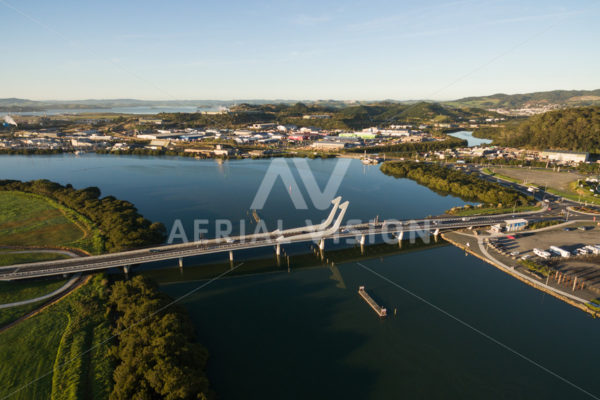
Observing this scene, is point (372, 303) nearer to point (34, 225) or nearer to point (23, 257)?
point (23, 257)

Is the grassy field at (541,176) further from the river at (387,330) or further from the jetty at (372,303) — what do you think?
the jetty at (372,303)

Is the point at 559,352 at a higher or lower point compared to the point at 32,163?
lower

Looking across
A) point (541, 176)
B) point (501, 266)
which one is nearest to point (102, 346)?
point (501, 266)

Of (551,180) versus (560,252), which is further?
(551,180)

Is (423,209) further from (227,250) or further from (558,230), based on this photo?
(227,250)

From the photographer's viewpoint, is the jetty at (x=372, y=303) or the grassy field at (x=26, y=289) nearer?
the jetty at (x=372, y=303)

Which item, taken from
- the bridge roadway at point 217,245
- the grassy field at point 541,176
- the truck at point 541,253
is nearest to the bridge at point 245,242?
the bridge roadway at point 217,245

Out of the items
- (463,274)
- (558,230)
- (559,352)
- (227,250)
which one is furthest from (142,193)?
(558,230)

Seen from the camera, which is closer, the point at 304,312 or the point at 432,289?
the point at 304,312
